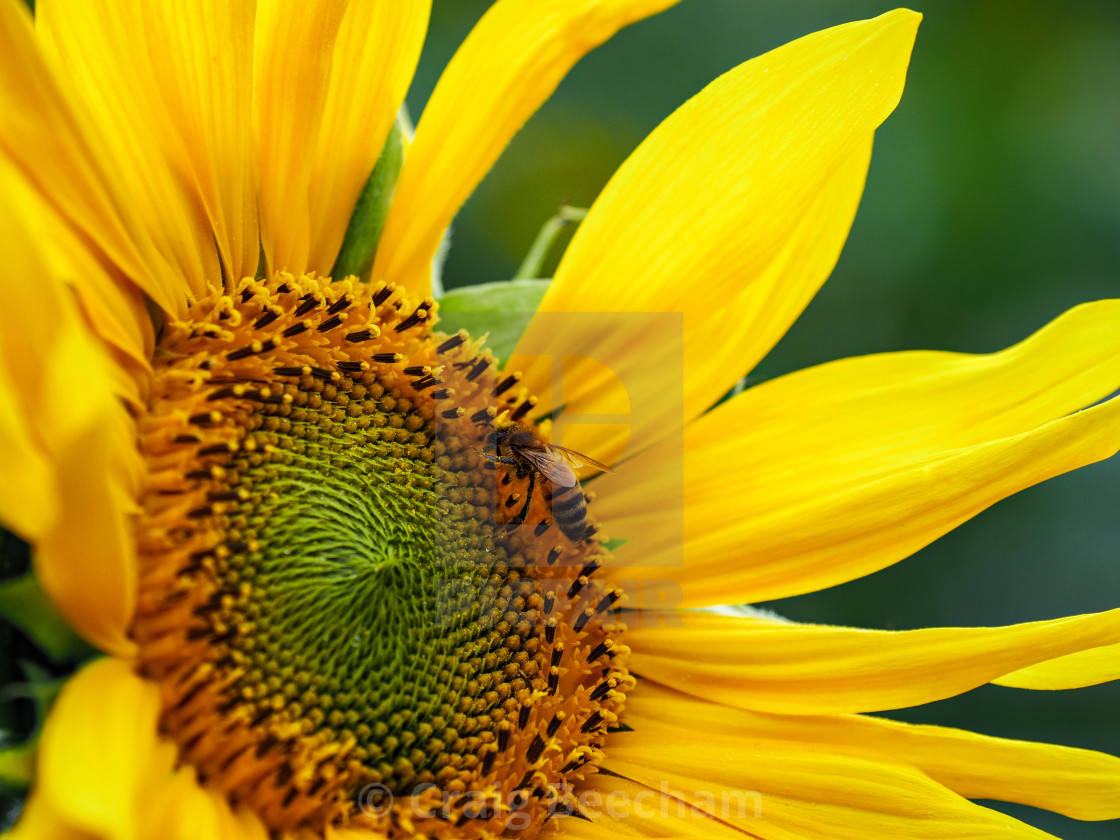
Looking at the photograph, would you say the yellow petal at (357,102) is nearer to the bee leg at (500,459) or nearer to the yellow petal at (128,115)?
the yellow petal at (128,115)

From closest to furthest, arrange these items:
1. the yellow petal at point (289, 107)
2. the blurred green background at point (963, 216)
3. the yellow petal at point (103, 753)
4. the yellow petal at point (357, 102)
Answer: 1. the yellow petal at point (103, 753)
2. the yellow petal at point (289, 107)
3. the yellow petal at point (357, 102)
4. the blurred green background at point (963, 216)

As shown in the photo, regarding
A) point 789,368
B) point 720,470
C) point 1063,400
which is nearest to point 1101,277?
point 789,368

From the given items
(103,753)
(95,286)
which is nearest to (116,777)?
(103,753)

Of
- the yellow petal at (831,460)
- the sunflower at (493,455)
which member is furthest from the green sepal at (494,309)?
the yellow petal at (831,460)

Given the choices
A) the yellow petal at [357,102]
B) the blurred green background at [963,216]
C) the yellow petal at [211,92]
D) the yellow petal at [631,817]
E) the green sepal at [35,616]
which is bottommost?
the green sepal at [35,616]

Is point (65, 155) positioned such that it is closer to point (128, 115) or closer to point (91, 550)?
point (128, 115)
